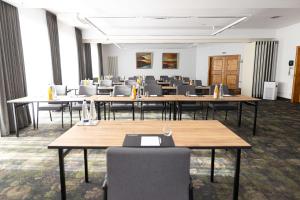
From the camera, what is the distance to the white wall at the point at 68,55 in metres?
7.77

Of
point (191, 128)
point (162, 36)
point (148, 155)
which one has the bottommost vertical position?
point (191, 128)

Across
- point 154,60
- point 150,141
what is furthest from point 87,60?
point 150,141

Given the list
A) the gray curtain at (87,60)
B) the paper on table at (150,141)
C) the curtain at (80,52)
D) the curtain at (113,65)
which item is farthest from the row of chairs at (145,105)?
the curtain at (113,65)

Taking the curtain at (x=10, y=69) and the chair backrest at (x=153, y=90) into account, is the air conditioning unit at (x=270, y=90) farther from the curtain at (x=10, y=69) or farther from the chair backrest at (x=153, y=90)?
the curtain at (x=10, y=69)

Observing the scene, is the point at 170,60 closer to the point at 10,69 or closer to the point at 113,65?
the point at 113,65

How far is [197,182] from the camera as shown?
261 cm

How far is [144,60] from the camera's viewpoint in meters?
13.6

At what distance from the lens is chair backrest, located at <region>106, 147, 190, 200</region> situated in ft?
3.72

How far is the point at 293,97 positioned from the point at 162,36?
5.61m

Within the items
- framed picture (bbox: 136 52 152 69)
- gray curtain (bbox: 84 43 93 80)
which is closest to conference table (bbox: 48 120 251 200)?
gray curtain (bbox: 84 43 93 80)

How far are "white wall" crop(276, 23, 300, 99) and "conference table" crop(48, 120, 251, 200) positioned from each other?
7.93m

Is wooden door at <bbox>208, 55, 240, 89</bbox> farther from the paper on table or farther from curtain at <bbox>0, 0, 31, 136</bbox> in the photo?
the paper on table

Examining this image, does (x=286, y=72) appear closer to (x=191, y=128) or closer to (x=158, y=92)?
(x=158, y=92)

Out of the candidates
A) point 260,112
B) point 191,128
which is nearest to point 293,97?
point 260,112
